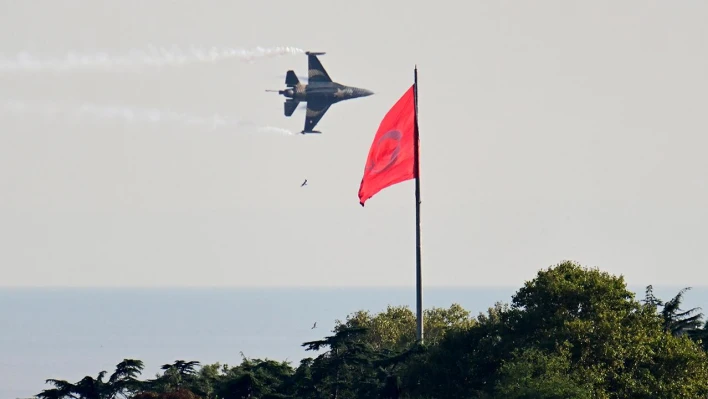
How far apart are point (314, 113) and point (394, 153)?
89.6 meters

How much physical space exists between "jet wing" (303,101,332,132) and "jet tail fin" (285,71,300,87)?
3.15 metres

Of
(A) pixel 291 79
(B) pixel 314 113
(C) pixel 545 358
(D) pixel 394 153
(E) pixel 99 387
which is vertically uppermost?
(A) pixel 291 79

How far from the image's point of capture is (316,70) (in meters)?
162

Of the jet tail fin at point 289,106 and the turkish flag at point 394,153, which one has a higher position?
the jet tail fin at point 289,106

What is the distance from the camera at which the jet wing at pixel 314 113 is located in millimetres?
151525

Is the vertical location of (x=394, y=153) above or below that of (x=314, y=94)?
below

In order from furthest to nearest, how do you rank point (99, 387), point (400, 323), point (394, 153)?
1. point (400, 323)
2. point (99, 387)
3. point (394, 153)

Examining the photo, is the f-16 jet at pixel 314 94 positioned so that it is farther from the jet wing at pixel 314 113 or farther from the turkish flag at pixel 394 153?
the turkish flag at pixel 394 153

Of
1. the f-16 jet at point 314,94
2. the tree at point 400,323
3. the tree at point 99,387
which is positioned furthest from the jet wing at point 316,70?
the tree at point 99,387

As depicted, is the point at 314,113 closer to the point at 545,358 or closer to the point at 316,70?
the point at 316,70

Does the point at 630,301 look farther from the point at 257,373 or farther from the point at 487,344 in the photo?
the point at 257,373

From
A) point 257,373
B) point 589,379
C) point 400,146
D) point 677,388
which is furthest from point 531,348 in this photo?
point 257,373

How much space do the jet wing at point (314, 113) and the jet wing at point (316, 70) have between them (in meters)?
8.13

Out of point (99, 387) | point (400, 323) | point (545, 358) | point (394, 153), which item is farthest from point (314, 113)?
point (545, 358)
